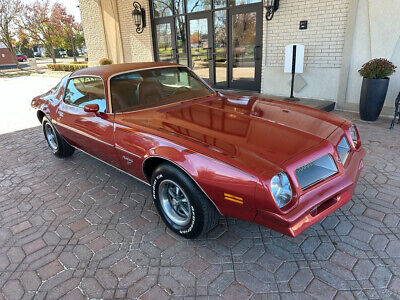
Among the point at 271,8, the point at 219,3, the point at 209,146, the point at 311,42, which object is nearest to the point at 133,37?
the point at 219,3

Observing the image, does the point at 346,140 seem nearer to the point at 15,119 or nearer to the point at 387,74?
the point at 387,74

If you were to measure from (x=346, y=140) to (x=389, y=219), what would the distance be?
90 cm

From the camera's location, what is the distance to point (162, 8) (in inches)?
417

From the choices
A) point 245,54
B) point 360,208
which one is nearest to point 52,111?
point 360,208

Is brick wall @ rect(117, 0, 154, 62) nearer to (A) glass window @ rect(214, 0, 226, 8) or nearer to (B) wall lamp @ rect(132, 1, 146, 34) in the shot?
(B) wall lamp @ rect(132, 1, 146, 34)

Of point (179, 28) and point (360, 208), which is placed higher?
point (179, 28)

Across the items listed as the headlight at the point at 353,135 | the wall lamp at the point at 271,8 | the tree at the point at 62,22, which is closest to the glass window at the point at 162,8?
the wall lamp at the point at 271,8

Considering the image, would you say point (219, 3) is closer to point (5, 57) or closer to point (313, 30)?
point (313, 30)

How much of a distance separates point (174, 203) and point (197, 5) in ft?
27.6

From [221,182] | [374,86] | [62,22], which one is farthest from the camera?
[62,22]

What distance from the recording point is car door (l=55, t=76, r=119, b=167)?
10.5 feet

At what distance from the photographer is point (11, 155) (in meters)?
4.97

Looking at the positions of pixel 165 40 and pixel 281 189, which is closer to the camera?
pixel 281 189

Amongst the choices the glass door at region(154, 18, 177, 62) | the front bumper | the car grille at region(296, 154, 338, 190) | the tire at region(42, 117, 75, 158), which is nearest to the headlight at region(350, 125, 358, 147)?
the front bumper
